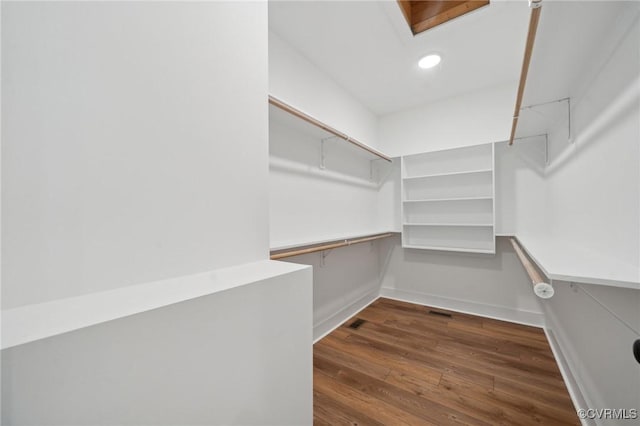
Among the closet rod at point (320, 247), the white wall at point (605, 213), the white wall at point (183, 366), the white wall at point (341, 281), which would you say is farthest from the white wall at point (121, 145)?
the white wall at point (605, 213)

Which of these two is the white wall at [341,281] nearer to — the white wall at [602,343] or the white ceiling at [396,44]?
the white wall at [602,343]

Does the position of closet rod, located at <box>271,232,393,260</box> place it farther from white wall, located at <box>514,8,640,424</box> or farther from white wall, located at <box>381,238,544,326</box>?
white wall, located at <box>514,8,640,424</box>

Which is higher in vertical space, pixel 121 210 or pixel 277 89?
pixel 277 89

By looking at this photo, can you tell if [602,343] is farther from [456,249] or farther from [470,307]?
[470,307]

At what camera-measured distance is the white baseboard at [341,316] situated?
86.9 inches

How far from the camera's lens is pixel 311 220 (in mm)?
2197

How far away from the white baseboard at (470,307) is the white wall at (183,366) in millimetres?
2468

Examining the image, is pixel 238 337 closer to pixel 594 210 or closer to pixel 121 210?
pixel 121 210

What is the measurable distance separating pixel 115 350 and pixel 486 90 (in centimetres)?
351

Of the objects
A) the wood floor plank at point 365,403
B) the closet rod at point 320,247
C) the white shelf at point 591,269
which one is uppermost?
the white shelf at point 591,269

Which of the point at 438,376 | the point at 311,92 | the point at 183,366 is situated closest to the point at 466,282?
the point at 438,376

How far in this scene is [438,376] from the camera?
165cm

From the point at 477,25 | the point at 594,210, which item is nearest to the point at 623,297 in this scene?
the point at 594,210

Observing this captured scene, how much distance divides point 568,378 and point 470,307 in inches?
45.9
